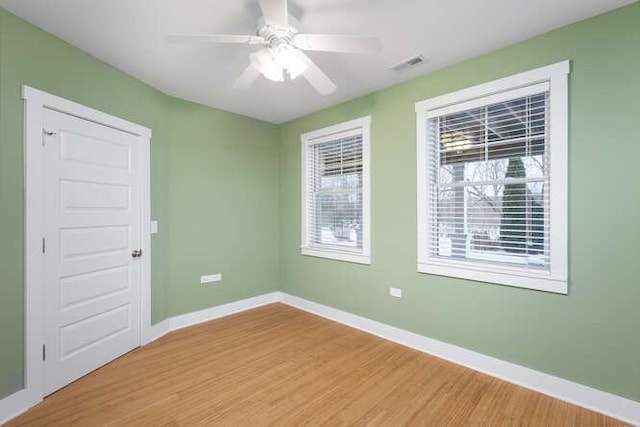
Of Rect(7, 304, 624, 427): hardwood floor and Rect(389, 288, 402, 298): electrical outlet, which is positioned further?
Rect(389, 288, 402, 298): electrical outlet

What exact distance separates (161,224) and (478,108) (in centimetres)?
344

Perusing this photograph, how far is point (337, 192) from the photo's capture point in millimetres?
3822

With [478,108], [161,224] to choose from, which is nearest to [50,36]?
[161,224]

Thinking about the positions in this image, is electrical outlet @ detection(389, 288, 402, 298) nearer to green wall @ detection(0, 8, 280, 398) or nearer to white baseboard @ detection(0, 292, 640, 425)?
white baseboard @ detection(0, 292, 640, 425)

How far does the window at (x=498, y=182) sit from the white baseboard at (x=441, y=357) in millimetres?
685

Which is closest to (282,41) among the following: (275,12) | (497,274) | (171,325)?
(275,12)

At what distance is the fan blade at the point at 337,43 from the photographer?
1735mm

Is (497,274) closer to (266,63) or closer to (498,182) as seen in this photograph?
(498,182)

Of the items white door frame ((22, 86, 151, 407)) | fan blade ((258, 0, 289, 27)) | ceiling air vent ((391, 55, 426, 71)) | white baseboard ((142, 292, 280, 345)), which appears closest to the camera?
fan blade ((258, 0, 289, 27))

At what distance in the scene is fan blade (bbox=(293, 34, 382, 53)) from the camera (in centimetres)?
174

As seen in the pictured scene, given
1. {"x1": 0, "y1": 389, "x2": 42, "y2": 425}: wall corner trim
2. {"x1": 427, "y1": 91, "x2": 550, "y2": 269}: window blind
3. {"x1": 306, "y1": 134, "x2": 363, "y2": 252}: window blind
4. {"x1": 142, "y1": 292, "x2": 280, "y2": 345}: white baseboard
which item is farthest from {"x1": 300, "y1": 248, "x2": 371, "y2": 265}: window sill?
{"x1": 0, "y1": 389, "x2": 42, "y2": 425}: wall corner trim

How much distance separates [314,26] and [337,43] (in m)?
0.44

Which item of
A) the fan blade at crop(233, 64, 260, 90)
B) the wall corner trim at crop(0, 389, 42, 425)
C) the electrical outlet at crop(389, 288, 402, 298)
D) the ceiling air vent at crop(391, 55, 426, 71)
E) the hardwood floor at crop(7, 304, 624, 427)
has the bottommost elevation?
the hardwood floor at crop(7, 304, 624, 427)

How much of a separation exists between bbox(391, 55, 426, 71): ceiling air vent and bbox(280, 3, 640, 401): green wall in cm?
27
